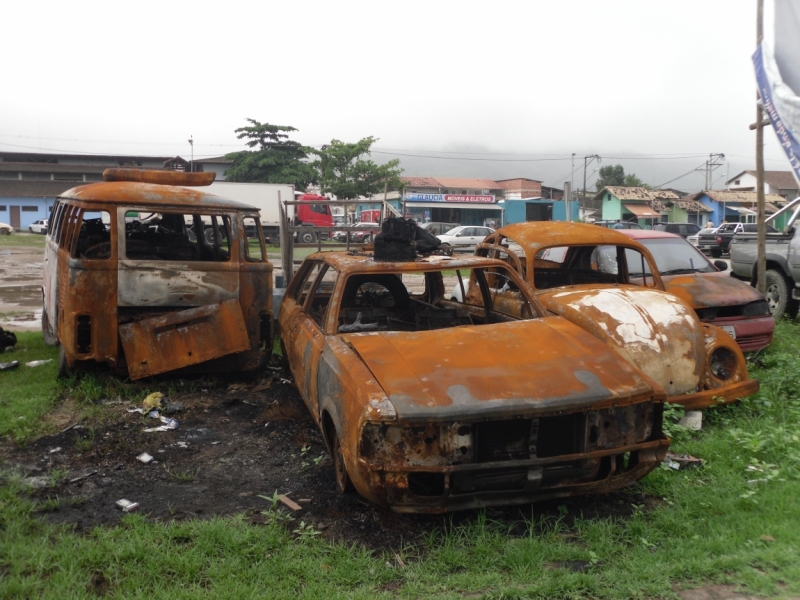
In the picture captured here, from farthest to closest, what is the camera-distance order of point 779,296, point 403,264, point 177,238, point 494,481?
point 779,296
point 177,238
point 403,264
point 494,481

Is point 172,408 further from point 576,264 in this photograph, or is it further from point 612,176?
point 612,176

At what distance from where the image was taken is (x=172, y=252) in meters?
7.28

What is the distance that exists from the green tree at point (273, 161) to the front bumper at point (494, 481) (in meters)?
40.8

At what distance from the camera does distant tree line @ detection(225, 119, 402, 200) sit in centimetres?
4238

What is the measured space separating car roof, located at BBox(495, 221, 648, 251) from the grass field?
10.0 ft

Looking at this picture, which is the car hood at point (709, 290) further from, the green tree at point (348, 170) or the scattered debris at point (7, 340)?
the green tree at point (348, 170)

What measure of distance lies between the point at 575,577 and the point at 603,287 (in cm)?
368

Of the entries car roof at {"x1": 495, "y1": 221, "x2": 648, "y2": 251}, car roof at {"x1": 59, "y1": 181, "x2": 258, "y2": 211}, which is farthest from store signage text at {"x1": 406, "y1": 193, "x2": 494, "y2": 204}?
car roof at {"x1": 59, "y1": 181, "x2": 258, "y2": 211}

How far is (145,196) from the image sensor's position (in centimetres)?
613

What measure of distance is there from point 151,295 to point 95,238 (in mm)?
1775

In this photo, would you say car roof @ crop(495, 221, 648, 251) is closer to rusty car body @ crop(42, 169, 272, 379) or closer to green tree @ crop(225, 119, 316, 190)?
rusty car body @ crop(42, 169, 272, 379)

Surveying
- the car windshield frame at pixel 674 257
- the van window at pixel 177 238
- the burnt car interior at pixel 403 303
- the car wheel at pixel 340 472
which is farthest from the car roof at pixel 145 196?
the car windshield frame at pixel 674 257

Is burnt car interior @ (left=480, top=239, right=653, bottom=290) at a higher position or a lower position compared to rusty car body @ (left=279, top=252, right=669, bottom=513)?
higher

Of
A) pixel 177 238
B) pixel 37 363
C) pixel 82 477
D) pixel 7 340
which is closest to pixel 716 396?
pixel 82 477
